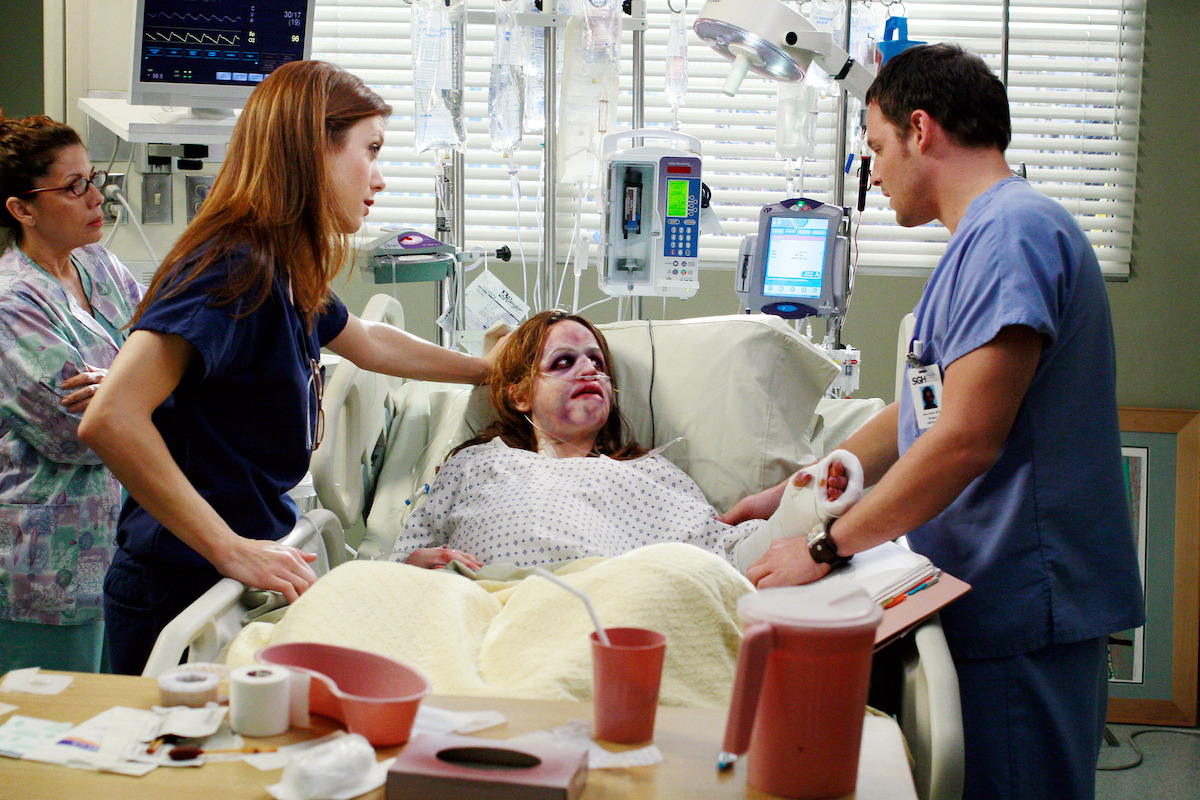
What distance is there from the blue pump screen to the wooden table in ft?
6.39

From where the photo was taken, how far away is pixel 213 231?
5.40 ft

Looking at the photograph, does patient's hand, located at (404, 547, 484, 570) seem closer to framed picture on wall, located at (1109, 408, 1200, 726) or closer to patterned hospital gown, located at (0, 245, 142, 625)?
patterned hospital gown, located at (0, 245, 142, 625)

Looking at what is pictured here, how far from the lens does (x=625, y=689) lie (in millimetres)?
965

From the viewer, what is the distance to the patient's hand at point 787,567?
1.74 metres

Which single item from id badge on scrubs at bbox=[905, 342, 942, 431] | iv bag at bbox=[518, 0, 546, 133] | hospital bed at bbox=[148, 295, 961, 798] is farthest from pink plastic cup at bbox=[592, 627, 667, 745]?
iv bag at bbox=[518, 0, 546, 133]

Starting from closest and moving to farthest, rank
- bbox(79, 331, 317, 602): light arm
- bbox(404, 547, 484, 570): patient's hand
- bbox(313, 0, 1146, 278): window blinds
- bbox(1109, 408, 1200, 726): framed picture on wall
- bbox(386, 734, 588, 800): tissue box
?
bbox(386, 734, 588, 800): tissue box → bbox(79, 331, 317, 602): light arm → bbox(404, 547, 484, 570): patient's hand → bbox(1109, 408, 1200, 726): framed picture on wall → bbox(313, 0, 1146, 278): window blinds

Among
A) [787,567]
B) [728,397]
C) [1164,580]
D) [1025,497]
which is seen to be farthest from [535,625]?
[1164,580]

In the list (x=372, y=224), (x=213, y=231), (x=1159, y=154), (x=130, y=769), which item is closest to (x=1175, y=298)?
(x=1159, y=154)

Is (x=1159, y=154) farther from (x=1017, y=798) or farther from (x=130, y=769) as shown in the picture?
(x=130, y=769)

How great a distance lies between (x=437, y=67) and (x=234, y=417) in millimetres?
1460

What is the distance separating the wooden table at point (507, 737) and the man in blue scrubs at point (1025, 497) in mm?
593

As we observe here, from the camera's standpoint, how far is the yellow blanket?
126 cm

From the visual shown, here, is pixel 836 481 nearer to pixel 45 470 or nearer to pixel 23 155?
pixel 45 470

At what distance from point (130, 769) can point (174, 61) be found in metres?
2.50
